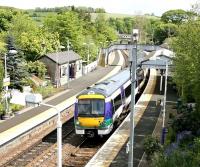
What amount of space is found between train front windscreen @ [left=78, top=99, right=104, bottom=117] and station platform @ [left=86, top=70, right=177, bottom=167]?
189 centimetres

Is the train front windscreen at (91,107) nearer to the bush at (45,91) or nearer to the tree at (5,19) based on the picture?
the bush at (45,91)

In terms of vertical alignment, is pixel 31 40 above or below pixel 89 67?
above

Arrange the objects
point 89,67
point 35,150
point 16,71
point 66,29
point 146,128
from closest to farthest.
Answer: point 35,150 → point 146,128 → point 16,71 → point 66,29 → point 89,67

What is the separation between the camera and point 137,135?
26641 mm

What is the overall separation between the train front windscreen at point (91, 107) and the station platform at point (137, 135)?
6.20 ft

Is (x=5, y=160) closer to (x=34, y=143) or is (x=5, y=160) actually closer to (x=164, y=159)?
(x=34, y=143)

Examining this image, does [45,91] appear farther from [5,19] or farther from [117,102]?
[5,19]

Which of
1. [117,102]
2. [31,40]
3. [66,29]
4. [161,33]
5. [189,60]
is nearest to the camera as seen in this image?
[189,60]

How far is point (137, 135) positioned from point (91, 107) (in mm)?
4064

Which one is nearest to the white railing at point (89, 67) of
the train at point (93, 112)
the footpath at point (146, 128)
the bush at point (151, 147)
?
the footpath at point (146, 128)

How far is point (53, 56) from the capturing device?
4931cm

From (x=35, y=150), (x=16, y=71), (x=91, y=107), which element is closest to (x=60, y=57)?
(x=16, y=71)

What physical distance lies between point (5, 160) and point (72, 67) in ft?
107

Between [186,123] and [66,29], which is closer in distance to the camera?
[186,123]
